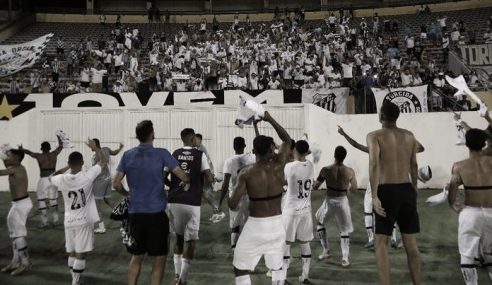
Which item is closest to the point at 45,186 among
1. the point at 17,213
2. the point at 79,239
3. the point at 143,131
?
the point at 17,213

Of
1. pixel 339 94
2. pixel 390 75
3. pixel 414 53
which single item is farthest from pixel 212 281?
pixel 414 53

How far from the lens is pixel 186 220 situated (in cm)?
698

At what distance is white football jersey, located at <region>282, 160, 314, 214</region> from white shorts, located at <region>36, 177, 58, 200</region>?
649cm

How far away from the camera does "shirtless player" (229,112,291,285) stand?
5.18m

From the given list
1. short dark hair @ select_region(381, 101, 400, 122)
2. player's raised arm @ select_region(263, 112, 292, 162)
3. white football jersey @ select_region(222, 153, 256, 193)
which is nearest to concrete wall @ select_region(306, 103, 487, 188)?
white football jersey @ select_region(222, 153, 256, 193)

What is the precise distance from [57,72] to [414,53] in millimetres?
17197

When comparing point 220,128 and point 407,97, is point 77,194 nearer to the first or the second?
point 220,128

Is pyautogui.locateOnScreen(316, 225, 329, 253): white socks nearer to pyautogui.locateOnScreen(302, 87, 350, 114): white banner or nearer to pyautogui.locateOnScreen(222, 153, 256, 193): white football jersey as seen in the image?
pyautogui.locateOnScreen(222, 153, 256, 193): white football jersey

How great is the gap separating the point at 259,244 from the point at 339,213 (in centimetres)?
330

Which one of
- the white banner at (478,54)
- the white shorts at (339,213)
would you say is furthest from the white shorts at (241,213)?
the white banner at (478,54)

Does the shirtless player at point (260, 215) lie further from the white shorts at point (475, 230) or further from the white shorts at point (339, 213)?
the white shorts at point (339, 213)

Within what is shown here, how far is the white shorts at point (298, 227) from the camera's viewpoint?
706 centimetres

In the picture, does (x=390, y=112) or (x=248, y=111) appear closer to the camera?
(x=390, y=112)

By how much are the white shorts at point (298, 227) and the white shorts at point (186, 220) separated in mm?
1296
